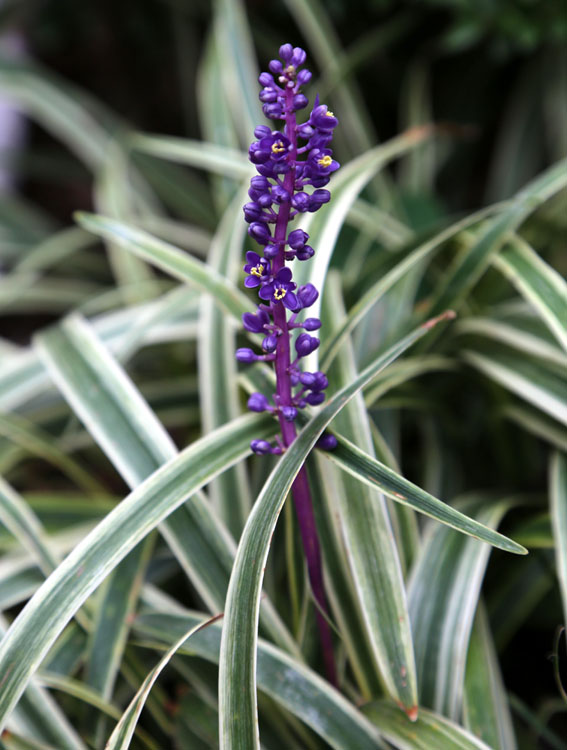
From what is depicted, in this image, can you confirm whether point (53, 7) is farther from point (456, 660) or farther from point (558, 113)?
point (456, 660)

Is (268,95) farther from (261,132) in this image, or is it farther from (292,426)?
(292,426)

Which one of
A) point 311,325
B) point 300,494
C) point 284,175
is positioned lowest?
point 300,494

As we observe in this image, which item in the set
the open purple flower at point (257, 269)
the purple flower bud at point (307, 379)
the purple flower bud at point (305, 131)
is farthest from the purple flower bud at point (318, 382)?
the purple flower bud at point (305, 131)

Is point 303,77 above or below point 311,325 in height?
above

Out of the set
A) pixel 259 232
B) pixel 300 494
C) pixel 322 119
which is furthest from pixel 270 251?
pixel 300 494

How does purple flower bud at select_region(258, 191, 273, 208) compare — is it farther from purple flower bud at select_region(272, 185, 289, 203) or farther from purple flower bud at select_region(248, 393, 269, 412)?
purple flower bud at select_region(248, 393, 269, 412)

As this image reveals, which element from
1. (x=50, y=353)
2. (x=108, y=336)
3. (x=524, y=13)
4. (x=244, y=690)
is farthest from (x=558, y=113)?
(x=244, y=690)

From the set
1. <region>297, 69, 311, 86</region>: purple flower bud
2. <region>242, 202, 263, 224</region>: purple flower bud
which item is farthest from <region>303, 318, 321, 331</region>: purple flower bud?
<region>297, 69, 311, 86</region>: purple flower bud

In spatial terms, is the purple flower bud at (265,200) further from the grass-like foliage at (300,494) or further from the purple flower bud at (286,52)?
the purple flower bud at (286,52)
